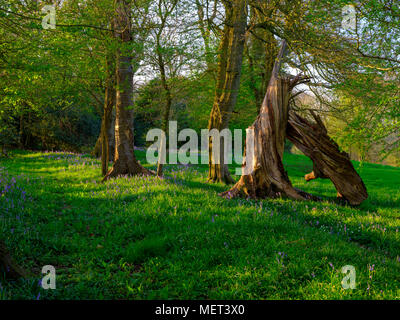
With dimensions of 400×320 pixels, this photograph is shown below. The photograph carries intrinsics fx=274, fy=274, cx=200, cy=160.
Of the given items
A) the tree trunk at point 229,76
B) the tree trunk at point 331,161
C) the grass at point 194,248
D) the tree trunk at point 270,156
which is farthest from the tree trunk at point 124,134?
the tree trunk at point 331,161

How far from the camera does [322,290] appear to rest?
345 cm

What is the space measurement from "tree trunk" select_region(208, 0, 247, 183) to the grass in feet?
10.5

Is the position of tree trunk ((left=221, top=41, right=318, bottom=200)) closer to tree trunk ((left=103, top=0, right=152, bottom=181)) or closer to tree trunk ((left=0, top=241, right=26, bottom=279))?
tree trunk ((left=103, top=0, right=152, bottom=181))

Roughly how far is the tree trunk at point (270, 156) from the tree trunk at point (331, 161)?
0.67 m

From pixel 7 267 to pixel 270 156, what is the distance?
7376 millimetres

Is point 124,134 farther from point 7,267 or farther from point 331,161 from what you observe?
point 7,267

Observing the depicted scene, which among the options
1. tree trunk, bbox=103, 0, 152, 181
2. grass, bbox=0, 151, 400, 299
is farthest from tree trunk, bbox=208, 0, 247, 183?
tree trunk, bbox=103, 0, 152, 181

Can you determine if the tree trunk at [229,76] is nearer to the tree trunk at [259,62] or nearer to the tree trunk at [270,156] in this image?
the tree trunk at [270,156]

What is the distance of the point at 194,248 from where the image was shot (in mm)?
4734

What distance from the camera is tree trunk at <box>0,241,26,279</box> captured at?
3572mm

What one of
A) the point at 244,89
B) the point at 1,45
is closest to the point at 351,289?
the point at 1,45

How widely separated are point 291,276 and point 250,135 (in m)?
6.06

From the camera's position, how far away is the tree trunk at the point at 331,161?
8.90m

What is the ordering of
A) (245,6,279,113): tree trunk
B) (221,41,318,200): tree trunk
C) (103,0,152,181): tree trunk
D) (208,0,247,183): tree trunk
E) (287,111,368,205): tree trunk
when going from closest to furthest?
1. (221,41,318,200): tree trunk
2. (287,111,368,205): tree trunk
3. (208,0,247,183): tree trunk
4. (103,0,152,181): tree trunk
5. (245,6,279,113): tree trunk
